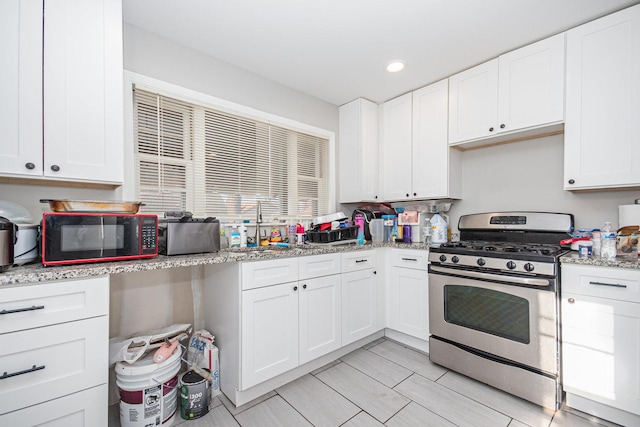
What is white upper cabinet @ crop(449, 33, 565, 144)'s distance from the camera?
201cm

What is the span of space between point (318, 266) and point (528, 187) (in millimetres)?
1942

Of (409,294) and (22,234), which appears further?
(409,294)

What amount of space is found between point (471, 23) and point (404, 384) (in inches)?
100

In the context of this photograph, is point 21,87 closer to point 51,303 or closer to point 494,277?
point 51,303

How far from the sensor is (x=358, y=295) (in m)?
2.42

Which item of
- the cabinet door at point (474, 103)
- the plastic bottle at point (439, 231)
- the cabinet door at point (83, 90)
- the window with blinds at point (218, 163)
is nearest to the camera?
Result: the cabinet door at point (83, 90)

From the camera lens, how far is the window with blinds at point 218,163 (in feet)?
6.46

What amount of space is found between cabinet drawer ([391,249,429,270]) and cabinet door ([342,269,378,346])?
246 mm

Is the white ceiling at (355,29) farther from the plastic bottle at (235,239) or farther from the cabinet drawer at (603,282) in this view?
the cabinet drawer at (603,282)

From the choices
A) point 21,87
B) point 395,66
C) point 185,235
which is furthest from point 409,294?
point 21,87

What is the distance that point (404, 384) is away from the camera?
6.46 feet

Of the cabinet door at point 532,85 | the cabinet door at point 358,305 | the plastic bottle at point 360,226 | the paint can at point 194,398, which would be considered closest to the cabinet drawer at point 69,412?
the paint can at point 194,398

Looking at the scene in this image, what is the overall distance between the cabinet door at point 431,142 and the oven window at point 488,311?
996 millimetres

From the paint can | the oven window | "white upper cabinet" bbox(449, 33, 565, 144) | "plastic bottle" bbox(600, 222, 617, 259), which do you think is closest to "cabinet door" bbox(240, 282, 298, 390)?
the paint can
